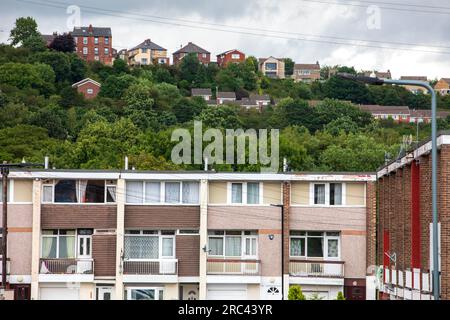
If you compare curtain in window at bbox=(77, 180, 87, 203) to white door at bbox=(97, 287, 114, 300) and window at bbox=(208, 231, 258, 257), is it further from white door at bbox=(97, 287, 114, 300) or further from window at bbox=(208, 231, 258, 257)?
window at bbox=(208, 231, 258, 257)

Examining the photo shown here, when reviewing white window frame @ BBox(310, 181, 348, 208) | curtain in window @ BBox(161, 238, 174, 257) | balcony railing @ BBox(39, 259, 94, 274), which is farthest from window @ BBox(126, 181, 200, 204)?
white window frame @ BBox(310, 181, 348, 208)

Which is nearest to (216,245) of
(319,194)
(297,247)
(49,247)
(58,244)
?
(297,247)

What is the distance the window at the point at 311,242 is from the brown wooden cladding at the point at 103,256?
31.5ft

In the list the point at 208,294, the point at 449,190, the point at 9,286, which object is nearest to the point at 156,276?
the point at 208,294

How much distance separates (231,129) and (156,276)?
12142 centimetres

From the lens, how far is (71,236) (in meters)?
66.6

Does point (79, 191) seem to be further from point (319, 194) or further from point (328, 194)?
point (328, 194)

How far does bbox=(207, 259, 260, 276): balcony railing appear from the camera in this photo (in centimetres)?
6662

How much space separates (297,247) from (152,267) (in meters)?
7.92

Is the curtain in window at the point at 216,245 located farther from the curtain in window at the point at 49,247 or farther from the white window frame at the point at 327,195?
the curtain in window at the point at 49,247

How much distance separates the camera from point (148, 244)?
6694 centimetres

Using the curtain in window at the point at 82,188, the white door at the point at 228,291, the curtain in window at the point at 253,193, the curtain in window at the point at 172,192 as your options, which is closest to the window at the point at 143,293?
the white door at the point at 228,291

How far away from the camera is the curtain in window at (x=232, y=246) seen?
221ft
